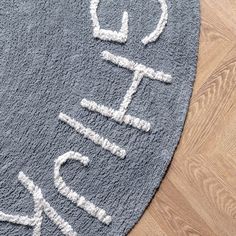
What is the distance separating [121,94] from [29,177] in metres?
0.25

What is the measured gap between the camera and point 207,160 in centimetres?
88

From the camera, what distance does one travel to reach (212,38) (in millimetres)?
918

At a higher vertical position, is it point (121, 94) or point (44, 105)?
point (121, 94)

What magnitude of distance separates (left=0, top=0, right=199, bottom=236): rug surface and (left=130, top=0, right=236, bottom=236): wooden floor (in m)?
0.02

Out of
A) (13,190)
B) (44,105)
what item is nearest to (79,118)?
(44,105)

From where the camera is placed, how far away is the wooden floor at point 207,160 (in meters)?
0.87

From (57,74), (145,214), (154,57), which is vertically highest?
(154,57)

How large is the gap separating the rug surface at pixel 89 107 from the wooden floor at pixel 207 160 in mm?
22

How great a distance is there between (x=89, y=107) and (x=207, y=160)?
26 centimetres

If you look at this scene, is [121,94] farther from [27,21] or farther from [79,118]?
[27,21]

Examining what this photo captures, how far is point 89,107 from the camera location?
92cm

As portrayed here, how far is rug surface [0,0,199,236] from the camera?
0.89 m

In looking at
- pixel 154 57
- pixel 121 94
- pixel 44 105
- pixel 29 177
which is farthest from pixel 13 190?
pixel 154 57

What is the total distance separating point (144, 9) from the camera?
0.94 metres
